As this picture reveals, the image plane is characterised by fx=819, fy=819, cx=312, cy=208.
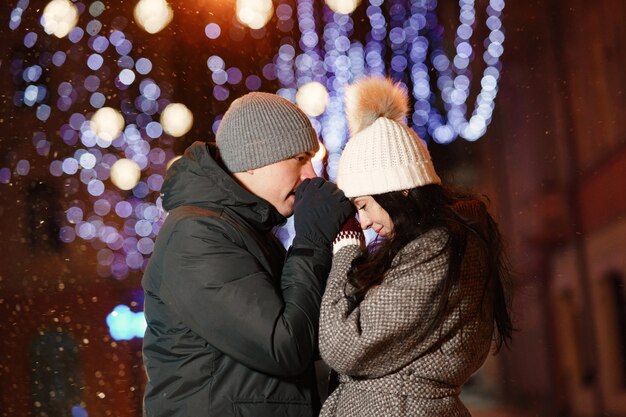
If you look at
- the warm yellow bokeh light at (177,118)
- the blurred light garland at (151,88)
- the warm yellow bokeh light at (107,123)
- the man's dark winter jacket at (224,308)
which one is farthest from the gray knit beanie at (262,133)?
the warm yellow bokeh light at (107,123)

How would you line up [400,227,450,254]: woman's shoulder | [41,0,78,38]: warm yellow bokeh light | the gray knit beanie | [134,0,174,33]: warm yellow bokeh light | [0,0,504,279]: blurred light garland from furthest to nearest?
[0,0,504,279]: blurred light garland → [134,0,174,33]: warm yellow bokeh light → [41,0,78,38]: warm yellow bokeh light → the gray knit beanie → [400,227,450,254]: woman's shoulder

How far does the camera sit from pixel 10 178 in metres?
7.56

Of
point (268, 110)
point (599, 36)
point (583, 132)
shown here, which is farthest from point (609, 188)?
A: point (268, 110)

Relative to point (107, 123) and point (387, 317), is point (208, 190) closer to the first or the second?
point (387, 317)

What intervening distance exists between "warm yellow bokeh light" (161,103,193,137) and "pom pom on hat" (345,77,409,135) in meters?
5.54

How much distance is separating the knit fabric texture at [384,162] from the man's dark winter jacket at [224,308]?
0.26 m

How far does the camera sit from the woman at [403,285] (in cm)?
239

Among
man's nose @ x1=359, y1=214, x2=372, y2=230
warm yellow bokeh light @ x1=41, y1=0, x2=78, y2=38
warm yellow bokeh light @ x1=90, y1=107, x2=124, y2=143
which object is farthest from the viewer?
warm yellow bokeh light @ x1=90, y1=107, x2=124, y2=143

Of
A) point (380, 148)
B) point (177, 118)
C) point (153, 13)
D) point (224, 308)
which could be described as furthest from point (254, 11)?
point (224, 308)

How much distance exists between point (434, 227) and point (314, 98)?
5.58m

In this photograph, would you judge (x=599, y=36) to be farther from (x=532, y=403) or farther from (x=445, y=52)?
(x=532, y=403)

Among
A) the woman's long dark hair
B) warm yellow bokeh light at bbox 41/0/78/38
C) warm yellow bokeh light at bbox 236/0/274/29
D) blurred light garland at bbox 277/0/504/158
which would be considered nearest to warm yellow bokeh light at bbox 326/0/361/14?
blurred light garland at bbox 277/0/504/158

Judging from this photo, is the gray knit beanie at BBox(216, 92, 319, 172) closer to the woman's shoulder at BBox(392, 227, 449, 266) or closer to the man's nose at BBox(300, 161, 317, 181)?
the man's nose at BBox(300, 161, 317, 181)

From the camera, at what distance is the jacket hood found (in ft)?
8.94
